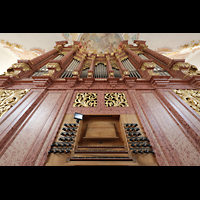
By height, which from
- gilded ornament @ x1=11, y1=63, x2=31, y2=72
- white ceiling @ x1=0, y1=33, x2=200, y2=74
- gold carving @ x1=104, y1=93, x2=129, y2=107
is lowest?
gold carving @ x1=104, y1=93, x2=129, y2=107

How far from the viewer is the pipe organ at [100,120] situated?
6.20 feet

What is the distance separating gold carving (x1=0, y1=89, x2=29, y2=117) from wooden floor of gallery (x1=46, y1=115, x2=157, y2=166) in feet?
5.73

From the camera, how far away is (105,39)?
40.2ft

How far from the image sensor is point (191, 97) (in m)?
3.10

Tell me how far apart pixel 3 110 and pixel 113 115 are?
3137mm

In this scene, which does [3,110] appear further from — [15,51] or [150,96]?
[15,51]

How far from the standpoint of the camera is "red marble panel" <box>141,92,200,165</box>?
6.06 feet

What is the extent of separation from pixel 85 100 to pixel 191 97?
352cm

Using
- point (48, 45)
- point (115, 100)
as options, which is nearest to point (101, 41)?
point (48, 45)

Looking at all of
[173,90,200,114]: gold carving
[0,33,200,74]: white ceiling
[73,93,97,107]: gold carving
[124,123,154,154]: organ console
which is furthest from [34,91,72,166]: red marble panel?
[0,33,200,74]: white ceiling

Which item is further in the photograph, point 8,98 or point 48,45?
point 48,45

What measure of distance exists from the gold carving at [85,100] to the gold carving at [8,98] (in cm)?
186

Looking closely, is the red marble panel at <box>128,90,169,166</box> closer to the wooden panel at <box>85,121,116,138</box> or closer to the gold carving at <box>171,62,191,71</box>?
the wooden panel at <box>85,121,116,138</box>

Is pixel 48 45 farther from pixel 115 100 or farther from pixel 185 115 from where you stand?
pixel 185 115
